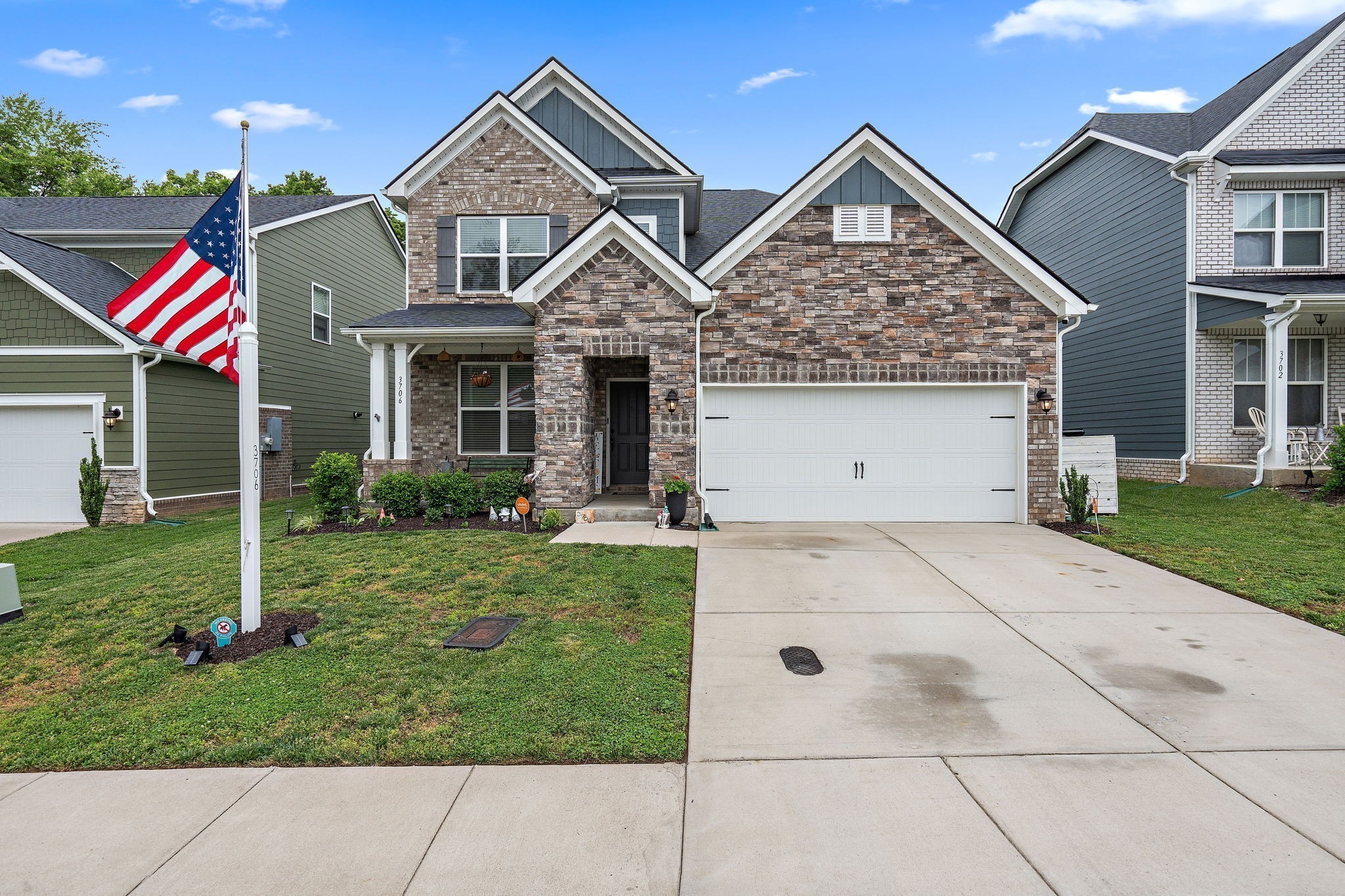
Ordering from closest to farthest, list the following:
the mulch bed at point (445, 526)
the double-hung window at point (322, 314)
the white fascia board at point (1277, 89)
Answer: the mulch bed at point (445, 526) < the white fascia board at point (1277, 89) < the double-hung window at point (322, 314)

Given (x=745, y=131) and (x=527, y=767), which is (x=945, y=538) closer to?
(x=527, y=767)

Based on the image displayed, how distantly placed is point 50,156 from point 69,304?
2492cm

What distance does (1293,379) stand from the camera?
1374 centimetres

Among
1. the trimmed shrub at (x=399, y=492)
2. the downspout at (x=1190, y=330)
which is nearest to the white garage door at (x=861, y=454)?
the trimmed shrub at (x=399, y=492)

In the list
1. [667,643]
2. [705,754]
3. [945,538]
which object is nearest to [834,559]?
[945,538]

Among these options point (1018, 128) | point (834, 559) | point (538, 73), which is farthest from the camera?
point (1018, 128)

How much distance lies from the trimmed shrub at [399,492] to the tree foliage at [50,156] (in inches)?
1036

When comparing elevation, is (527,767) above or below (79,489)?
below

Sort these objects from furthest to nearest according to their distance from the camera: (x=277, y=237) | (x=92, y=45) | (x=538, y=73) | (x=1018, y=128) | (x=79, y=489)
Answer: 1. (x=92, y=45)
2. (x=1018, y=128)
3. (x=277, y=237)
4. (x=538, y=73)
5. (x=79, y=489)

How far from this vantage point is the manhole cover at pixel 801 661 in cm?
461

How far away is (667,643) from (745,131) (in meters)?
21.2

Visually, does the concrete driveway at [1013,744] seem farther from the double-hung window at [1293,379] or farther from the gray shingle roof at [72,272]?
the gray shingle roof at [72,272]

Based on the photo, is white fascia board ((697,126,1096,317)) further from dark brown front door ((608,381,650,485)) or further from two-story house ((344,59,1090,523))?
dark brown front door ((608,381,650,485))

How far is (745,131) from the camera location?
22.1 metres
